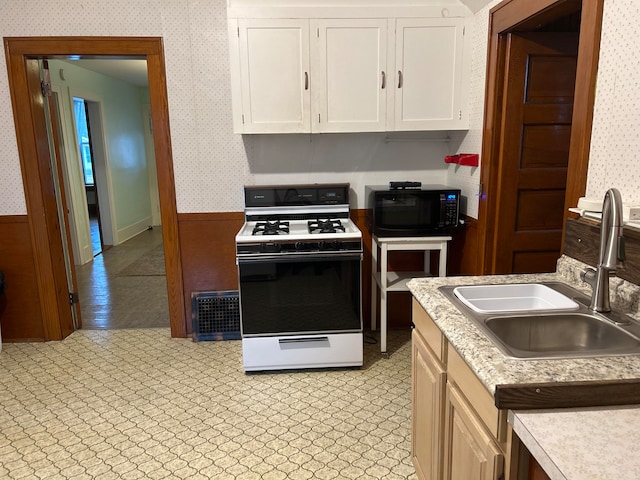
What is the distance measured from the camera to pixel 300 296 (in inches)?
105

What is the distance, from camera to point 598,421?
929mm

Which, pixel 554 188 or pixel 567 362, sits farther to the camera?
pixel 554 188

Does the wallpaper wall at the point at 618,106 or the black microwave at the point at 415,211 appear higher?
the wallpaper wall at the point at 618,106

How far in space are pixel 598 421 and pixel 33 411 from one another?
266 cm

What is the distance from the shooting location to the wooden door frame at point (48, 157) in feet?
9.57

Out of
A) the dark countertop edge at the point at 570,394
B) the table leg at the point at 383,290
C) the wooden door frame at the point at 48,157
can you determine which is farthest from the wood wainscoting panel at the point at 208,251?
the dark countertop edge at the point at 570,394

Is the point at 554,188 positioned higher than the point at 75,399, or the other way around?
the point at 554,188

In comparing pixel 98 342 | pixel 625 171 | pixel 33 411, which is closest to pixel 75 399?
pixel 33 411

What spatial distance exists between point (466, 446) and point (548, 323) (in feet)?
1.49

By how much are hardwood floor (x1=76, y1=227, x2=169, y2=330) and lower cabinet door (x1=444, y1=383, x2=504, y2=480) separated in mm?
2724

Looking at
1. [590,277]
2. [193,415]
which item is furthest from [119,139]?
[590,277]

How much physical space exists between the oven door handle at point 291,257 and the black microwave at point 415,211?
358mm

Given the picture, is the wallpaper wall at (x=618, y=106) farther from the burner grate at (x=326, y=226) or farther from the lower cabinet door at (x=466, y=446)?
the burner grate at (x=326, y=226)

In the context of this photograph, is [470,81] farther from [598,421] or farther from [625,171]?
[598,421]
